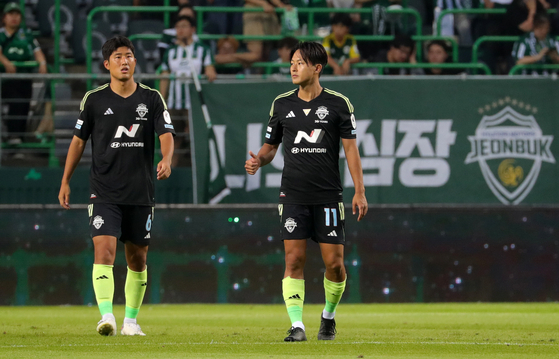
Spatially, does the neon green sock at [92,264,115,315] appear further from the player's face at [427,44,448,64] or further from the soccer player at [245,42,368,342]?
the player's face at [427,44,448,64]

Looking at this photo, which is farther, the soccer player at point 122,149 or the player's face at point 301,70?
the soccer player at point 122,149

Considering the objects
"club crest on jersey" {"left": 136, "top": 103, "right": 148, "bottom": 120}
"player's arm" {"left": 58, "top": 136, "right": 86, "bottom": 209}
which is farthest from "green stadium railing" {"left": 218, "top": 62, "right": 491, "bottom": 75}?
"player's arm" {"left": 58, "top": 136, "right": 86, "bottom": 209}

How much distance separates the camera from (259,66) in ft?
45.9

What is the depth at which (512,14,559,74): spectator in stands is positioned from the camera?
1418 cm

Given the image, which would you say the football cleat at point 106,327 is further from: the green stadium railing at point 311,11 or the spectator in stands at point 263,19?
the spectator in stands at point 263,19

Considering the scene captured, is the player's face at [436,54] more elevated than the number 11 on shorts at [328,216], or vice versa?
the player's face at [436,54]

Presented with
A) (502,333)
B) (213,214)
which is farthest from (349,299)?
(502,333)

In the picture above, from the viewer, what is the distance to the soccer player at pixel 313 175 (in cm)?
689

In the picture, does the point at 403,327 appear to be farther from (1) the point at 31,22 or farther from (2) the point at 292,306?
(1) the point at 31,22

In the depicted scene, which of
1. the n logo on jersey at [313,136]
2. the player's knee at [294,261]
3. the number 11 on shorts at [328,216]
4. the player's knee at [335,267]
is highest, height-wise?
the n logo on jersey at [313,136]

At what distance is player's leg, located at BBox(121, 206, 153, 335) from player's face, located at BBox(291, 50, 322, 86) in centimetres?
161

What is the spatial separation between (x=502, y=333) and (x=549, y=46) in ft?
24.6

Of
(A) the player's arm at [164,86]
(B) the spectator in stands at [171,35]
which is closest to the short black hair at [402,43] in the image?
(B) the spectator in stands at [171,35]

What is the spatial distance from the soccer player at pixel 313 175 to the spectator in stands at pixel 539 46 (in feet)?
25.8
